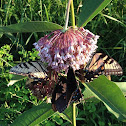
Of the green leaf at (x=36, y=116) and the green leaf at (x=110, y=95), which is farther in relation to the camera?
the green leaf at (x=36, y=116)

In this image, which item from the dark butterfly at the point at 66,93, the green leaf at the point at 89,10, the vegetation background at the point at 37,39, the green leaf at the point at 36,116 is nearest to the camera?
the dark butterfly at the point at 66,93

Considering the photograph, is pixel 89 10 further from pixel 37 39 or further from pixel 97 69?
pixel 37 39

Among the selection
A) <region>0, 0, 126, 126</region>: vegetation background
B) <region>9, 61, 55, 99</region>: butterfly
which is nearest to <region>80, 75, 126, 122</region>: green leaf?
<region>9, 61, 55, 99</region>: butterfly

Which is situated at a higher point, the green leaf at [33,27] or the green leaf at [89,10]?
the green leaf at [89,10]

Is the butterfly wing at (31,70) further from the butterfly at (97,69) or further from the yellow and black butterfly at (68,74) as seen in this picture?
the butterfly at (97,69)

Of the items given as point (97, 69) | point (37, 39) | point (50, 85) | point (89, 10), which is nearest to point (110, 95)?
point (97, 69)

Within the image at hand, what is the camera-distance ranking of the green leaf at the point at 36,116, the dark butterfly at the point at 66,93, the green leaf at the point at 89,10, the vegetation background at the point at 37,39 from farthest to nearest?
the vegetation background at the point at 37,39, the green leaf at the point at 36,116, the green leaf at the point at 89,10, the dark butterfly at the point at 66,93

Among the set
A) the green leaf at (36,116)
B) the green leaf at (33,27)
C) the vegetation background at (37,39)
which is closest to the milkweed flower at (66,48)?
the green leaf at (33,27)
